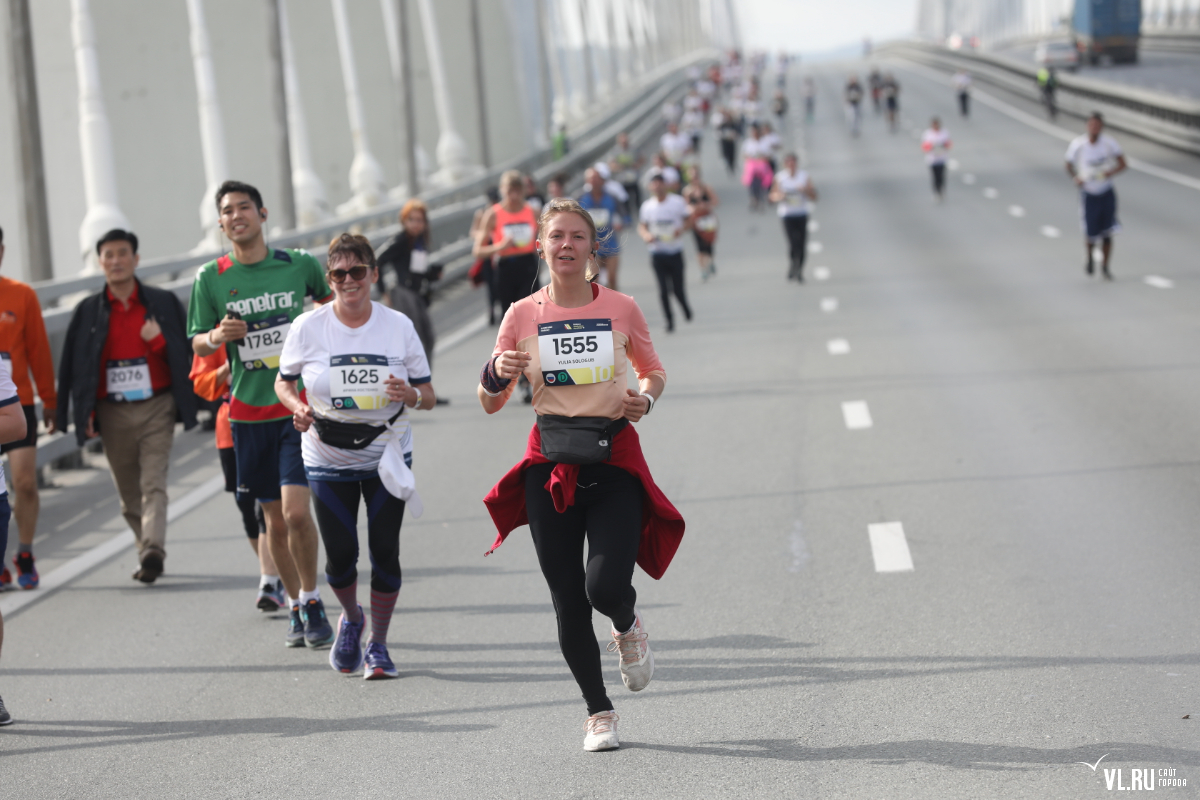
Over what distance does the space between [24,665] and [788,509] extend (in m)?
4.44

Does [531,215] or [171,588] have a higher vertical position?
[531,215]

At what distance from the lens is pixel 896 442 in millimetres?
11406

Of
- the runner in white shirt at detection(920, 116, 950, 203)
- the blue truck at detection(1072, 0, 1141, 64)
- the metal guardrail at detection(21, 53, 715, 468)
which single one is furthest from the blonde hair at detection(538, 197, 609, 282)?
the blue truck at detection(1072, 0, 1141, 64)

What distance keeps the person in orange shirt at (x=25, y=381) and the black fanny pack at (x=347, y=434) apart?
7.53ft

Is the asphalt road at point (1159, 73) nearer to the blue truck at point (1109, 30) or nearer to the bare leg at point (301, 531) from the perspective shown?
the blue truck at point (1109, 30)

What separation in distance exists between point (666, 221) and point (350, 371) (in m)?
13.3

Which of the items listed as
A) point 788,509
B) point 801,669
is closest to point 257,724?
point 801,669

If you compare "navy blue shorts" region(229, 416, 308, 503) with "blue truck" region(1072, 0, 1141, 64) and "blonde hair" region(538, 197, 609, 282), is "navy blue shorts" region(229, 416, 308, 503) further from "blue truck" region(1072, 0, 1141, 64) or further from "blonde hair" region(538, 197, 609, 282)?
"blue truck" region(1072, 0, 1141, 64)

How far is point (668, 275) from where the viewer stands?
18984 millimetres

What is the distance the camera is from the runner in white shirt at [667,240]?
18719 millimetres

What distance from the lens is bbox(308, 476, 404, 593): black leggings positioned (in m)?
6.41

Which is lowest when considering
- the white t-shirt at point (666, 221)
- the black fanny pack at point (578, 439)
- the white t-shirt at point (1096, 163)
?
the white t-shirt at point (666, 221)

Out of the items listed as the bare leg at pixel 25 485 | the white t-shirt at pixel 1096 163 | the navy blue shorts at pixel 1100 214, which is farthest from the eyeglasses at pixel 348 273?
the navy blue shorts at pixel 1100 214

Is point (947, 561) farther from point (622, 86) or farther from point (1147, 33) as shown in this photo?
point (1147, 33)
